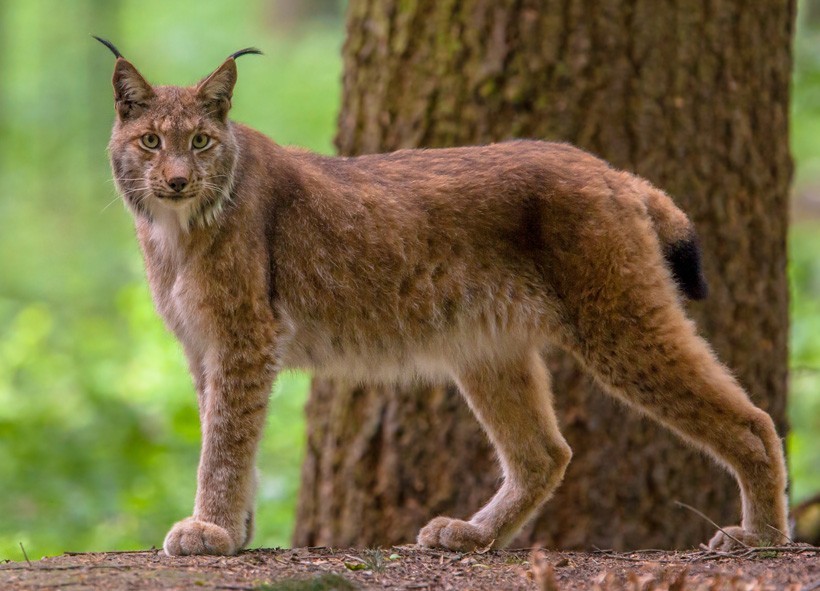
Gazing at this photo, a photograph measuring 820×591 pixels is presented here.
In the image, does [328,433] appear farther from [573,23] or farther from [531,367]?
[573,23]

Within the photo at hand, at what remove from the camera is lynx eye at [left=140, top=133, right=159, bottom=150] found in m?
4.05

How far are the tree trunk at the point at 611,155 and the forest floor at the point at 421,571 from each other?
133 cm

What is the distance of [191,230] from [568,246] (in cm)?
142

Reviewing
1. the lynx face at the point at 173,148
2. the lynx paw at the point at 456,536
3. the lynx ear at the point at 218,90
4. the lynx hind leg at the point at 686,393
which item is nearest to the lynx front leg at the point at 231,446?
the lynx face at the point at 173,148

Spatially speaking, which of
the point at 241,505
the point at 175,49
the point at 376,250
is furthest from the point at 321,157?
the point at 175,49

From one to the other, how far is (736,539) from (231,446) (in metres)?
1.87

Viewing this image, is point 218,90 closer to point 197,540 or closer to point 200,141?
point 200,141

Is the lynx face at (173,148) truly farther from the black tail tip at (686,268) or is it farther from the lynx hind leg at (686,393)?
the black tail tip at (686,268)

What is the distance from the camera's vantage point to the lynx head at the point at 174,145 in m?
4.02

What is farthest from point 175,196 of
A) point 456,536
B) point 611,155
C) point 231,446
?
point 611,155

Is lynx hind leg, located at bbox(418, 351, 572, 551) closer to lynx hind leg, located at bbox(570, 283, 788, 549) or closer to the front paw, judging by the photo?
lynx hind leg, located at bbox(570, 283, 788, 549)

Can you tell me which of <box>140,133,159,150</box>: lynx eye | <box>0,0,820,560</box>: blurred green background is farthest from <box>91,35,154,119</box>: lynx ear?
<box>0,0,820,560</box>: blurred green background

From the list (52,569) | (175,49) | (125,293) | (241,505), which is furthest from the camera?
(175,49)

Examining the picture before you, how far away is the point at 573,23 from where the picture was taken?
5.31m
